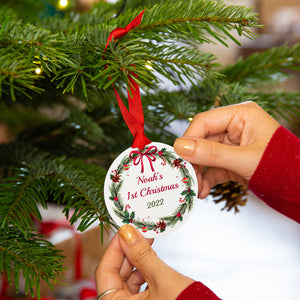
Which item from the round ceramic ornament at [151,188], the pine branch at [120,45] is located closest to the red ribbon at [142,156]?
the round ceramic ornament at [151,188]

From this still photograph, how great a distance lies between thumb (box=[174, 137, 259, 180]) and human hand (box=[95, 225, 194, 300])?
0.44 feet

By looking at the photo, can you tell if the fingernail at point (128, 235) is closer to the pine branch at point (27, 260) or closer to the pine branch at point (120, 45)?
the pine branch at point (27, 260)

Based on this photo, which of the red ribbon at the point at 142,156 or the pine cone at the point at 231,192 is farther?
the pine cone at the point at 231,192

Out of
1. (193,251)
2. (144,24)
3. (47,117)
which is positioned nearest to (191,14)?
(144,24)

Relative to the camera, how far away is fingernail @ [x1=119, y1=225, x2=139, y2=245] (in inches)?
17.6

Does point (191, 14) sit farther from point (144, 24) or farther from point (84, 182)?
point (84, 182)

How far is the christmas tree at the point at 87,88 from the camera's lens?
367mm

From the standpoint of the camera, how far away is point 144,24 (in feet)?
1.35

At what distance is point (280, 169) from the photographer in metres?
0.49

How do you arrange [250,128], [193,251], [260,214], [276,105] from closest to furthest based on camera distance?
1. [250,128]
2. [276,105]
3. [193,251]
4. [260,214]

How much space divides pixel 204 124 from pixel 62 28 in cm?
28

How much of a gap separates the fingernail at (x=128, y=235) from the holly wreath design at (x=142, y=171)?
2 centimetres

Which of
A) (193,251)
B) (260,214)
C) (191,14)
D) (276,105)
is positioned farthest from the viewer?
(260,214)

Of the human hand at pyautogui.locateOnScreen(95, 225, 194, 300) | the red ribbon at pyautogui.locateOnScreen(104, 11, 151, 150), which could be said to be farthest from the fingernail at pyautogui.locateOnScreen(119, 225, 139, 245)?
the red ribbon at pyautogui.locateOnScreen(104, 11, 151, 150)
